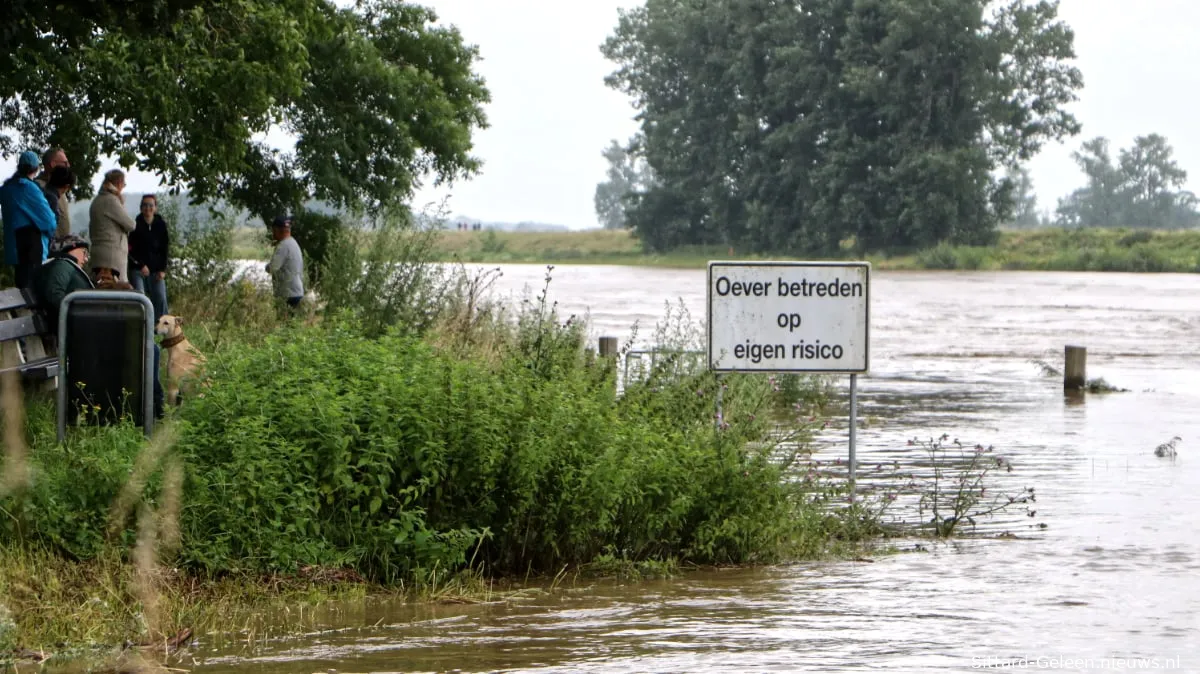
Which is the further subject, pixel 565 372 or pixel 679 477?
pixel 565 372

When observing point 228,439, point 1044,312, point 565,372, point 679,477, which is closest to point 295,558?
point 228,439

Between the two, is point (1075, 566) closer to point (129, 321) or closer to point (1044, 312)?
point (129, 321)

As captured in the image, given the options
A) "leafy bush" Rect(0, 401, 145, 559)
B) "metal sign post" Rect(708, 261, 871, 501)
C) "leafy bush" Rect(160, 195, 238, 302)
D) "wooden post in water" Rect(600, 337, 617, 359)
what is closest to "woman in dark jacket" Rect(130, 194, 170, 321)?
"leafy bush" Rect(160, 195, 238, 302)

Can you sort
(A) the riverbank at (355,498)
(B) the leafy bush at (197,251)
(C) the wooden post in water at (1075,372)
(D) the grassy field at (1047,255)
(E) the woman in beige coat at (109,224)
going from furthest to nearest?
1. (D) the grassy field at (1047,255)
2. (C) the wooden post in water at (1075,372)
3. (B) the leafy bush at (197,251)
4. (E) the woman in beige coat at (109,224)
5. (A) the riverbank at (355,498)

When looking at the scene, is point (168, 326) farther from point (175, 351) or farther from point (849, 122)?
point (849, 122)

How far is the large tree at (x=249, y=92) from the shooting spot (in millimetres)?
17044

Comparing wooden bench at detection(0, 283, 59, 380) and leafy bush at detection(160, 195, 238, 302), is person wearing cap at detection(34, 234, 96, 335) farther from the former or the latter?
leafy bush at detection(160, 195, 238, 302)

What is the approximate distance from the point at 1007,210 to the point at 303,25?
7067 cm

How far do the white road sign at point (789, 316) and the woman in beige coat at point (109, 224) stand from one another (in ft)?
23.4

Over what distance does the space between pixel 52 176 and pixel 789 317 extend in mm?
6472

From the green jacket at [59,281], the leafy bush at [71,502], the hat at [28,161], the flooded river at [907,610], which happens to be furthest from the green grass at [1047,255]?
the leafy bush at [71,502]

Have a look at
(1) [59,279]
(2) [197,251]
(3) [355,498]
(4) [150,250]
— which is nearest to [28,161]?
(1) [59,279]

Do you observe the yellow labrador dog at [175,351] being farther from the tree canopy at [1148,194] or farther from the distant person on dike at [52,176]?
the tree canopy at [1148,194]

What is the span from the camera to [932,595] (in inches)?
340
